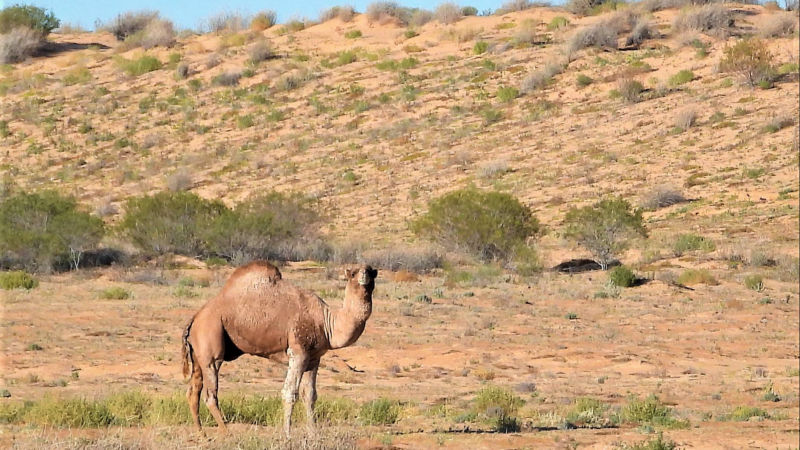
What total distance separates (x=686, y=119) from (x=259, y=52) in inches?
1026

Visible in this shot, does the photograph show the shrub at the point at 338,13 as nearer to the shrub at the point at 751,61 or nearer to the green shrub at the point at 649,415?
the shrub at the point at 751,61

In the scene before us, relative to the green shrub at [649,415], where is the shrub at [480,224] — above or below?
above

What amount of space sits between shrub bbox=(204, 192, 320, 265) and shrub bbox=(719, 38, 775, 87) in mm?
22149

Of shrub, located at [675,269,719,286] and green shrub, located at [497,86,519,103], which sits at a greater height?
green shrub, located at [497,86,519,103]

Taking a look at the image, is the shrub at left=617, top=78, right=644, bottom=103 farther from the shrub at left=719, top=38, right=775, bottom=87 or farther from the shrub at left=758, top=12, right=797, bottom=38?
the shrub at left=758, top=12, right=797, bottom=38

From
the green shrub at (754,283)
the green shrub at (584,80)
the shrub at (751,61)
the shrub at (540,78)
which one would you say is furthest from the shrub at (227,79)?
the green shrub at (754,283)

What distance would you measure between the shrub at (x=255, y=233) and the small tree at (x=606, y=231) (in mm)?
8355

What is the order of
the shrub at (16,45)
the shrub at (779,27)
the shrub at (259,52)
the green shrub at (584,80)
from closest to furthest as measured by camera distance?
the green shrub at (584,80), the shrub at (779,27), the shrub at (259,52), the shrub at (16,45)

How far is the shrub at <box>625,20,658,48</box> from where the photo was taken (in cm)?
5450

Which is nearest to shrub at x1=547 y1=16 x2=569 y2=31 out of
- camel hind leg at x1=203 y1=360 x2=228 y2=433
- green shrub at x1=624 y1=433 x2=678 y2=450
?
green shrub at x1=624 y1=433 x2=678 y2=450

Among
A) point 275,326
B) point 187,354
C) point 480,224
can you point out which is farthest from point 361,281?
point 480,224

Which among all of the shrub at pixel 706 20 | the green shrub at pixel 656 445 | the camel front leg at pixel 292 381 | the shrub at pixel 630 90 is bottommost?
the green shrub at pixel 656 445

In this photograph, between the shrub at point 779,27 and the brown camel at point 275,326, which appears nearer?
the brown camel at point 275,326

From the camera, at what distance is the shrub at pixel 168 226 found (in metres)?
31.2
